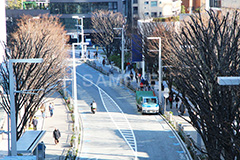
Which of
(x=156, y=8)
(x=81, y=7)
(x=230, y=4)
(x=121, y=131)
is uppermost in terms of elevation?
(x=81, y=7)

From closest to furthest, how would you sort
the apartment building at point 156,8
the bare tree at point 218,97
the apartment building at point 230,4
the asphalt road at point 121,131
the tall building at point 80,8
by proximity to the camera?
the bare tree at point 218,97 → the asphalt road at point 121,131 → the apartment building at point 230,4 → the apartment building at point 156,8 → the tall building at point 80,8

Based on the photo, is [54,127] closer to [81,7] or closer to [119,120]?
[119,120]

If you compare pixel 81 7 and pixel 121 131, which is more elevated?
pixel 81 7

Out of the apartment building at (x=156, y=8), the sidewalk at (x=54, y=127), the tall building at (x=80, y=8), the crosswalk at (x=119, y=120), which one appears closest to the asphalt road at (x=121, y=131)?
the crosswalk at (x=119, y=120)

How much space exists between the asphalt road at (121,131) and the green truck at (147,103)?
2.03 ft

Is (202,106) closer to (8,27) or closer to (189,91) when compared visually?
(189,91)

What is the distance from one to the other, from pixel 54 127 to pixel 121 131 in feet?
20.0

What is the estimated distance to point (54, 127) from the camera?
4106 cm

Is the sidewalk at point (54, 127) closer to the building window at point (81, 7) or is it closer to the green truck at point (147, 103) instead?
the green truck at point (147, 103)

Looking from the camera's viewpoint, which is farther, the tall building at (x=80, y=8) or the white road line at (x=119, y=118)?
the tall building at (x=80, y=8)

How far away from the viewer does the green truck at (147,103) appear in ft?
144

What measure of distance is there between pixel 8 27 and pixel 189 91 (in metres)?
74.5

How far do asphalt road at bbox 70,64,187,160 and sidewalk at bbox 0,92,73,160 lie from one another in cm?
137

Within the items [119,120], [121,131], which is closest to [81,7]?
[119,120]
